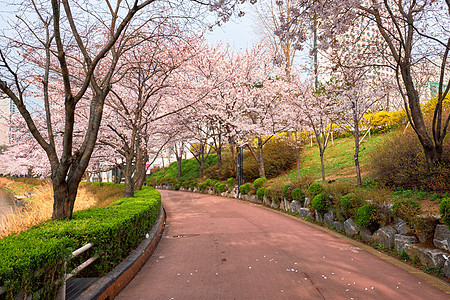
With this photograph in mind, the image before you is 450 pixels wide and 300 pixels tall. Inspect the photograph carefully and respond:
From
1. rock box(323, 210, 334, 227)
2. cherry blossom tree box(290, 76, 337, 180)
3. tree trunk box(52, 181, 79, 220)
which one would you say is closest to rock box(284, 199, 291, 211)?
cherry blossom tree box(290, 76, 337, 180)

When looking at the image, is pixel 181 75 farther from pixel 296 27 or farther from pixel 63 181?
pixel 63 181

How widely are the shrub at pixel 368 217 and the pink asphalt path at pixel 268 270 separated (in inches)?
24.7

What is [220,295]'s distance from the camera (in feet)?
13.1

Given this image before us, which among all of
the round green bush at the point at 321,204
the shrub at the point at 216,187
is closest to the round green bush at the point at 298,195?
the round green bush at the point at 321,204

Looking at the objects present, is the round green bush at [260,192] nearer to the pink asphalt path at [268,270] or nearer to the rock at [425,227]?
the pink asphalt path at [268,270]

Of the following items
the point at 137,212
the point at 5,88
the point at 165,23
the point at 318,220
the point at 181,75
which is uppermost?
the point at 181,75

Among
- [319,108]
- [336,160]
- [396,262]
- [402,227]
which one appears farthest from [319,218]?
[336,160]

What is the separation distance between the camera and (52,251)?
2.94 m

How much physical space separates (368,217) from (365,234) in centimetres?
66

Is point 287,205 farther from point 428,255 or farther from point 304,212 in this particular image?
point 428,255

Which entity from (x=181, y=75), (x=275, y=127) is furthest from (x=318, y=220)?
(x=275, y=127)

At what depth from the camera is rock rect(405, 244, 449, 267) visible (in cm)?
462

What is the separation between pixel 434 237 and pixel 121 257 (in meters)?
5.36

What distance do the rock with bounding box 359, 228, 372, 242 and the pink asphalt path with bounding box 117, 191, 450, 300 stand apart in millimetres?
452
